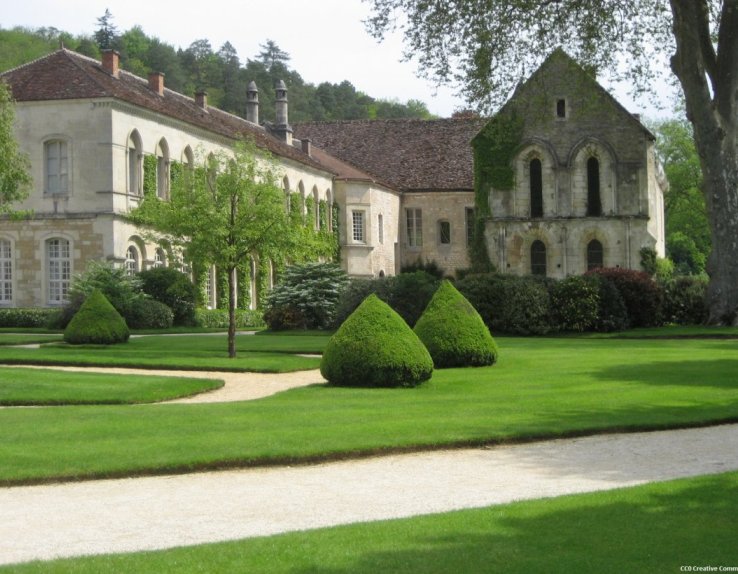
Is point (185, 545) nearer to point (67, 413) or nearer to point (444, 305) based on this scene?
point (67, 413)

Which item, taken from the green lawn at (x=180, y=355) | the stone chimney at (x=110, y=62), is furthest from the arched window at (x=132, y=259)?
the green lawn at (x=180, y=355)

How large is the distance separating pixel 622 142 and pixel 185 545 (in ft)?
150

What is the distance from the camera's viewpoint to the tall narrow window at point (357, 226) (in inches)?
2504

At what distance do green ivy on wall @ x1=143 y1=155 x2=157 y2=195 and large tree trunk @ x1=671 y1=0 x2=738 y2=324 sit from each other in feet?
70.2

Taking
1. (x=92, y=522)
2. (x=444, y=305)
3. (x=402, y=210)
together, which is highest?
(x=402, y=210)

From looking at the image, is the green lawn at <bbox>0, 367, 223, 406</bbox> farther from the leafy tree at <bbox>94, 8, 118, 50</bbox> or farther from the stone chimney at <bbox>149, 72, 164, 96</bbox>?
the leafy tree at <bbox>94, 8, 118, 50</bbox>

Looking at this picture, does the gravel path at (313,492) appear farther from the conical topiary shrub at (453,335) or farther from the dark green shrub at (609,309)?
the dark green shrub at (609,309)

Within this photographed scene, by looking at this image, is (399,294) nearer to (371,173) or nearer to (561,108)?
(561,108)

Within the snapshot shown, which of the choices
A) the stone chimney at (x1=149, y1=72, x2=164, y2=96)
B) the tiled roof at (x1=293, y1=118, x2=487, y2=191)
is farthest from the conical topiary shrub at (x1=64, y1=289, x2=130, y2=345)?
the tiled roof at (x1=293, y1=118, x2=487, y2=191)

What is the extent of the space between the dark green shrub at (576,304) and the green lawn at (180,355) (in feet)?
27.5

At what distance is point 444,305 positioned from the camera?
23.4m

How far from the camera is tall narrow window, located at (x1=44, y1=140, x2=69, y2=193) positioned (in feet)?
141

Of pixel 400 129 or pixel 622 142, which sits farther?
pixel 400 129

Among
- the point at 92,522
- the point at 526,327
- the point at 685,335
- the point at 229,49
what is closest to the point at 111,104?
the point at 526,327
